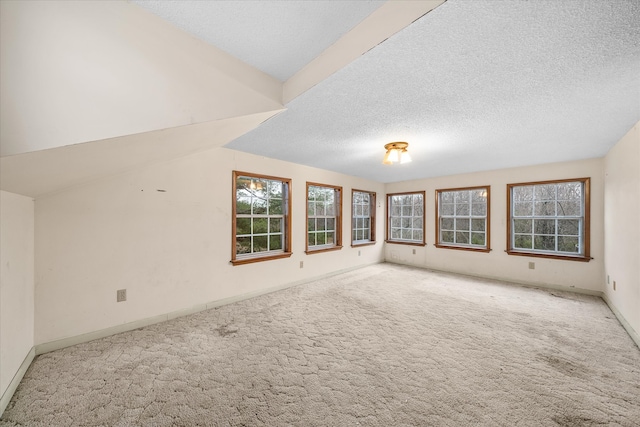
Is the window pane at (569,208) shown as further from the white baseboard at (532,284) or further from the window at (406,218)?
the window at (406,218)

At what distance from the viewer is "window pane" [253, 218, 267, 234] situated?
12.9ft

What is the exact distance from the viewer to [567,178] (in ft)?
13.1

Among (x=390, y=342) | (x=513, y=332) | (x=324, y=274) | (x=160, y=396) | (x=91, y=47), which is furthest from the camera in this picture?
(x=324, y=274)

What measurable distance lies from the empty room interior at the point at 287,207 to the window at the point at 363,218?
194 centimetres

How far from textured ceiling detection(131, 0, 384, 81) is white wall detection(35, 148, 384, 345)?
6.38 feet

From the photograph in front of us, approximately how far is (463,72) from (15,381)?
393 cm

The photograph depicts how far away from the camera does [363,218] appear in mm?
6055

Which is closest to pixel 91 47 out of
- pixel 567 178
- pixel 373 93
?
pixel 373 93

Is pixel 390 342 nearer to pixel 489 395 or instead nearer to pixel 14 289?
pixel 489 395

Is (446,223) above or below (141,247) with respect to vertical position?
above

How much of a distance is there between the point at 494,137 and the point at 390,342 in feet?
9.00

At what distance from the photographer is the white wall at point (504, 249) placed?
149 inches

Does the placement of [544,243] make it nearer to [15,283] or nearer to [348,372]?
[348,372]

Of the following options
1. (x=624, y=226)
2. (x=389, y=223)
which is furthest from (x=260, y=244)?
(x=624, y=226)
